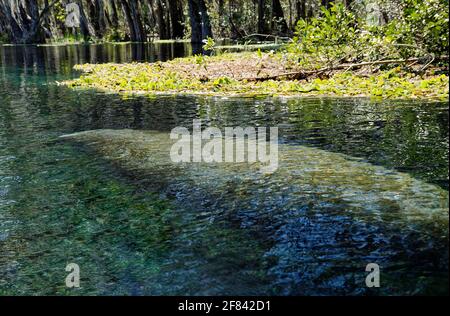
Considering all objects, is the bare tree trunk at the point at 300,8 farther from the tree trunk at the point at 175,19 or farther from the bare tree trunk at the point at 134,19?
the bare tree trunk at the point at 134,19

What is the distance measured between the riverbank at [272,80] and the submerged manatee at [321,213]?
4764mm

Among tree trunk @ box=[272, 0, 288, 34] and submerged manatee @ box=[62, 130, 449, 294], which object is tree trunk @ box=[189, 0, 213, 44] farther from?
submerged manatee @ box=[62, 130, 449, 294]

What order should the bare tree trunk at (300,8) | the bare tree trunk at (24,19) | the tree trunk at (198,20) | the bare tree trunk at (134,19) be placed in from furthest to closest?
1. the bare tree trunk at (24,19)
2. the bare tree trunk at (134,19)
3. the bare tree trunk at (300,8)
4. the tree trunk at (198,20)

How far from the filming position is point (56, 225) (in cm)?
548

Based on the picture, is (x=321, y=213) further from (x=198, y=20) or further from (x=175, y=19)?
(x=175, y=19)

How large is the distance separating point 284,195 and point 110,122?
5.65 meters

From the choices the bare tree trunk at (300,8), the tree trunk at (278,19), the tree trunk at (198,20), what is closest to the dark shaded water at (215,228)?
the tree trunk at (198,20)

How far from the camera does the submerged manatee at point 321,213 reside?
4133 millimetres

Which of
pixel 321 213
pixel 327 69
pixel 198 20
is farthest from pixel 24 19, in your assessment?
pixel 321 213

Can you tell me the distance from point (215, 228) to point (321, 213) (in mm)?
1077

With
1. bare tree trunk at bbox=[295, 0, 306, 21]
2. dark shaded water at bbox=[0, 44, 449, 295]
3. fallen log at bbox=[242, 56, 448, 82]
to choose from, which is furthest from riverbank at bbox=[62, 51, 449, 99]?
bare tree trunk at bbox=[295, 0, 306, 21]

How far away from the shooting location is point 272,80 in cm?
1423
